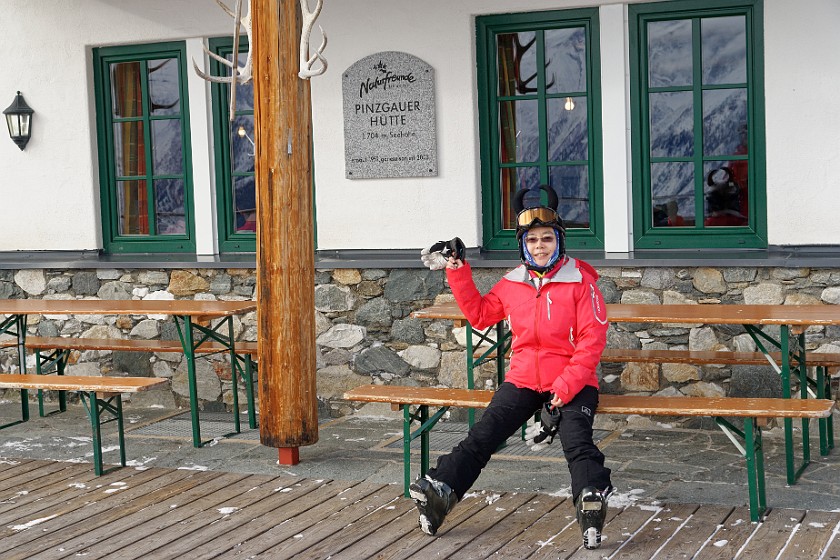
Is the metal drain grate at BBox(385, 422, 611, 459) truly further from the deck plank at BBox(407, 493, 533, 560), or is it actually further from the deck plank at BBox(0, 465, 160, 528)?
the deck plank at BBox(0, 465, 160, 528)

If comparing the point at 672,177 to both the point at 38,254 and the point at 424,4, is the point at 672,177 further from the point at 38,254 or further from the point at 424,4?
the point at 38,254

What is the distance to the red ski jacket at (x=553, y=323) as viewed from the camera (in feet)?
17.4

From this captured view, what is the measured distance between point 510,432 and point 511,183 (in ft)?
9.25

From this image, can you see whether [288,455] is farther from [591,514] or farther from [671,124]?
[671,124]

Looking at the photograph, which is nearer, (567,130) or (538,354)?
(538,354)

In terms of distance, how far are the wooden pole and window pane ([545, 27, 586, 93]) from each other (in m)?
2.04

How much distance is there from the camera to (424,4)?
25.3 ft

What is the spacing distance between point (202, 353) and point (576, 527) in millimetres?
3390

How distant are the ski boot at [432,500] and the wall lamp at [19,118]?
16.5ft

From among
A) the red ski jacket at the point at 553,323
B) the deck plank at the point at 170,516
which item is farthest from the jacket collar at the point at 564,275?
the deck plank at the point at 170,516

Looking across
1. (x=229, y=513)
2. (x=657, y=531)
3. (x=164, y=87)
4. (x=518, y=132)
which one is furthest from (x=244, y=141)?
(x=657, y=531)

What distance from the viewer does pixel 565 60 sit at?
7629 mm

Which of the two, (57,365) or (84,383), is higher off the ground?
(84,383)

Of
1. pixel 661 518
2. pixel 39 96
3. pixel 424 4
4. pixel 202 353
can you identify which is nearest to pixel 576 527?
pixel 661 518
